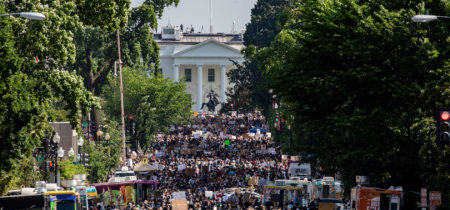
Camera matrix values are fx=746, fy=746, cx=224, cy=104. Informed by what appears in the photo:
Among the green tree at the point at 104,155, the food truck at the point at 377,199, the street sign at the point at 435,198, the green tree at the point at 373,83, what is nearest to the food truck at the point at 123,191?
the green tree at the point at 104,155

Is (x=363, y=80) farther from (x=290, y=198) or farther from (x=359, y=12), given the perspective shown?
(x=290, y=198)

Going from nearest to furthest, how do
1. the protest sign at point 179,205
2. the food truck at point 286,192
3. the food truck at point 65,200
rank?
the food truck at point 65,200
the protest sign at point 179,205
the food truck at point 286,192

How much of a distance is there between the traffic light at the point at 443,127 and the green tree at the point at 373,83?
4.30 metres

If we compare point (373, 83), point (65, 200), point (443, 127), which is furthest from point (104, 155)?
point (443, 127)

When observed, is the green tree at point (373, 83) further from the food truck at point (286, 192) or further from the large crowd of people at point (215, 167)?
the food truck at point (286, 192)

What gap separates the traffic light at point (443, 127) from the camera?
1482cm

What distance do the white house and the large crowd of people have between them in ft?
164

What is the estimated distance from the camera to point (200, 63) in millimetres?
135250

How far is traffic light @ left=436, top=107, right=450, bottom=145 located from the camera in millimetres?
14820

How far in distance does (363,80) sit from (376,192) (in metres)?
3.71

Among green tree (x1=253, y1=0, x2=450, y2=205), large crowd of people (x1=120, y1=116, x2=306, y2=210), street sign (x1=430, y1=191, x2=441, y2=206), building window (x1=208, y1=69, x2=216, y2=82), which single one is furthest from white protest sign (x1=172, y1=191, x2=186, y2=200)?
building window (x1=208, y1=69, x2=216, y2=82)

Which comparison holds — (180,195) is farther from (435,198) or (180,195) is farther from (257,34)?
(257,34)

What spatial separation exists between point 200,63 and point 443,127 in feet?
397

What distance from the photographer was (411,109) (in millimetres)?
22094
